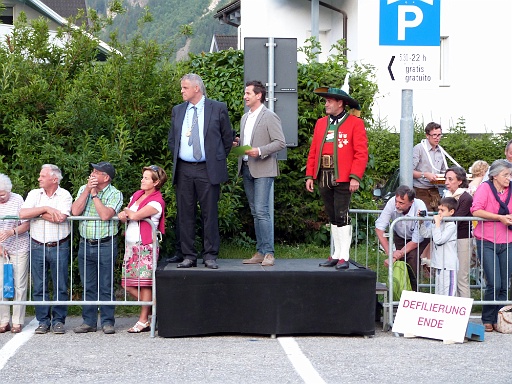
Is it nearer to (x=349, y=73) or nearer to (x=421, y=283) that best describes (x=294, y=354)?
(x=421, y=283)

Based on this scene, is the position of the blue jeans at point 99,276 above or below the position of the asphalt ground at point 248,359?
above

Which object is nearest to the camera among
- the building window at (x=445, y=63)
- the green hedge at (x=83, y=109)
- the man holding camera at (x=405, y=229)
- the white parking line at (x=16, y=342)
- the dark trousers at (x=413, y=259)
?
A: the white parking line at (x=16, y=342)

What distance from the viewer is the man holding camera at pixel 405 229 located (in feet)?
33.6

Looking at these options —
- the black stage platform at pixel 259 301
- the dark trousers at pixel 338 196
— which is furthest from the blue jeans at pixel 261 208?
the black stage platform at pixel 259 301

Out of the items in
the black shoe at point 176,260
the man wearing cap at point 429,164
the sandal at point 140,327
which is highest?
the man wearing cap at point 429,164

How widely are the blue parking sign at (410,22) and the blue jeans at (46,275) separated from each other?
3.73m

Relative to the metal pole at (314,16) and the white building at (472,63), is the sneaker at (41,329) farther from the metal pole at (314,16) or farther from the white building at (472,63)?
the metal pole at (314,16)

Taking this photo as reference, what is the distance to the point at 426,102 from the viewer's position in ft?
87.9

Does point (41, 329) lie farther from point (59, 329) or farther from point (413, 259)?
point (413, 259)

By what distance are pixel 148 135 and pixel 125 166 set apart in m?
0.66

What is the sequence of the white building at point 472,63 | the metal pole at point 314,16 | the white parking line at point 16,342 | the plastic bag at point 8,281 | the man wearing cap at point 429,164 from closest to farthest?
the white parking line at point 16,342 → the plastic bag at point 8,281 → the man wearing cap at point 429,164 → the white building at point 472,63 → the metal pole at point 314,16

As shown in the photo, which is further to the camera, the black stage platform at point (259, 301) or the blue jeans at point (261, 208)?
the blue jeans at point (261, 208)

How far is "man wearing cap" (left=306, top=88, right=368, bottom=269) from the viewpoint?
967 centimetres

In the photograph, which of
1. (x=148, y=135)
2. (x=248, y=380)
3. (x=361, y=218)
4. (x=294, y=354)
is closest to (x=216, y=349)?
(x=294, y=354)
